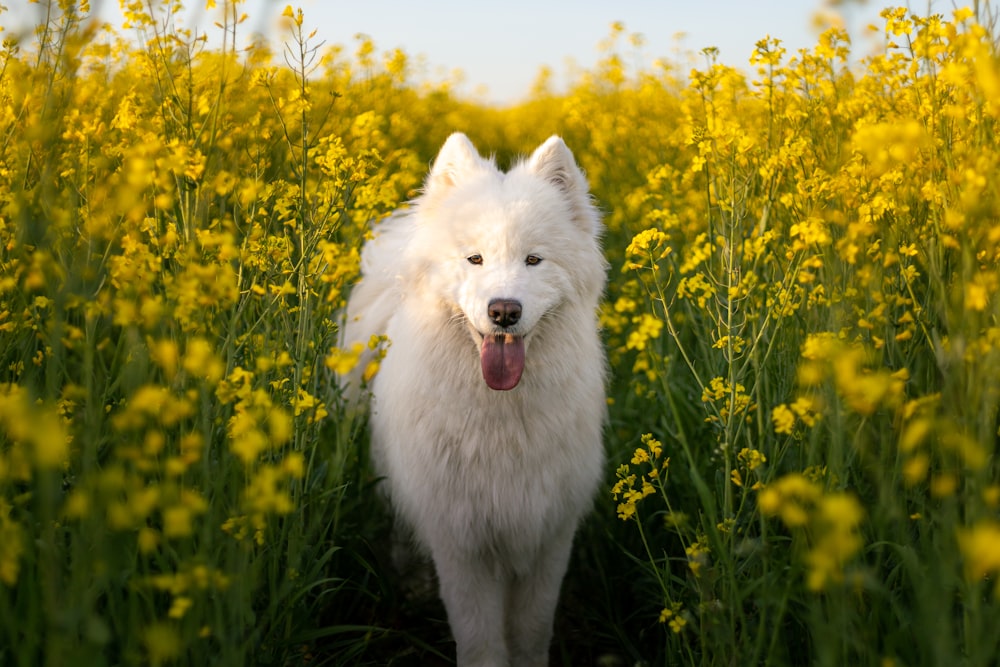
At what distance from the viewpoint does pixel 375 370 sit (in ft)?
7.35

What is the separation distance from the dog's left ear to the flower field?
351 millimetres

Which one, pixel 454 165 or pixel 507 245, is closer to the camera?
pixel 507 245

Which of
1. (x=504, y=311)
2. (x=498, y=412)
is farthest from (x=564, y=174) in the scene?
(x=498, y=412)

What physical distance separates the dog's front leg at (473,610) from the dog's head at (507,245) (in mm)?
→ 777

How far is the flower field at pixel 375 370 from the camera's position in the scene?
169 centimetres

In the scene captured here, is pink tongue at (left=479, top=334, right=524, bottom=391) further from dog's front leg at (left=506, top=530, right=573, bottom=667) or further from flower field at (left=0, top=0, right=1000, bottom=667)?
dog's front leg at (left=506, top=530, right=573, bottom=667)

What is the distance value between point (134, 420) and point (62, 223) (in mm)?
724

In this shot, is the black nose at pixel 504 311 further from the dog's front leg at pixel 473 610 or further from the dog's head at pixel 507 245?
the dog's front leg at pixel 473 610

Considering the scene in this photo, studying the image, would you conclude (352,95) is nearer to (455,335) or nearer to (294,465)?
(455,335)

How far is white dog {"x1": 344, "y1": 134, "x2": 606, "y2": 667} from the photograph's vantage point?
3.11 metres

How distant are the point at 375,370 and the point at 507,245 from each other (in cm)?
102

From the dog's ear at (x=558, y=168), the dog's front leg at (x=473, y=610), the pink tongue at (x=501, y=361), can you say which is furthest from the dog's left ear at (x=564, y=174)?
the dog's front leg at (x=473, y=610)

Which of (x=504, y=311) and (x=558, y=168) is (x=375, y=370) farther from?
(x=558, y=168)

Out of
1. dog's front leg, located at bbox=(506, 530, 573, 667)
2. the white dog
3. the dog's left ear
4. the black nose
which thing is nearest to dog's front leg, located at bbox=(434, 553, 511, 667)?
the white dog
